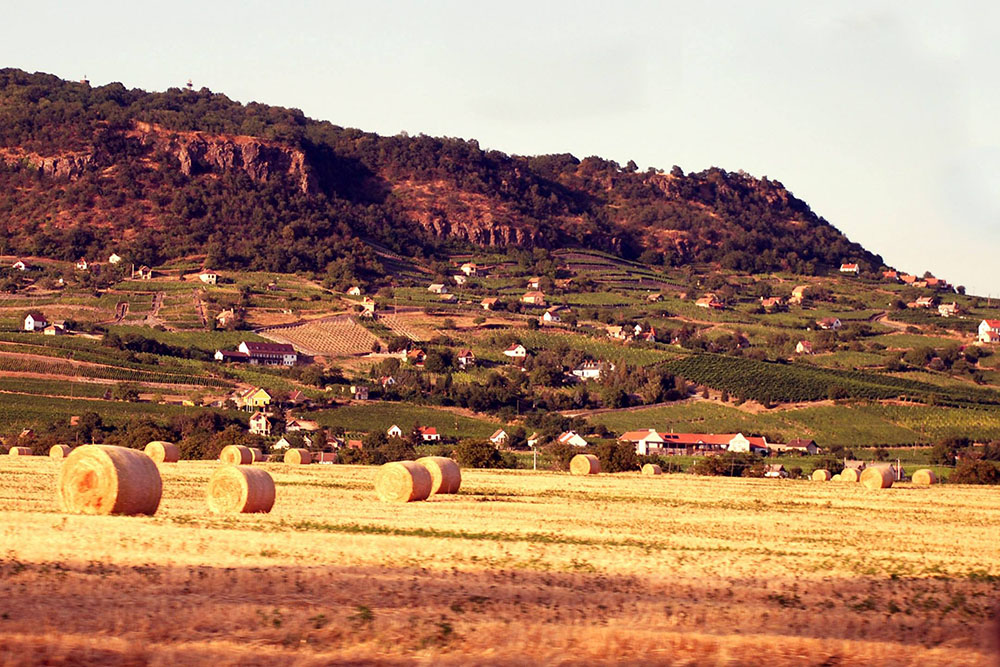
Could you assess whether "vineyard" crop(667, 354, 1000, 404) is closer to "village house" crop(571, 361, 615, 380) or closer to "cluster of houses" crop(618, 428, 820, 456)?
"village house" crop(571, 361, 615, 380)

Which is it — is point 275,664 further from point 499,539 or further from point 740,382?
point 740,382

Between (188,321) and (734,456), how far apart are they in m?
68.3

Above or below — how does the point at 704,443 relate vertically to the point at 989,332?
below

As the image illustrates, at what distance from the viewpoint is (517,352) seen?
115375 mm

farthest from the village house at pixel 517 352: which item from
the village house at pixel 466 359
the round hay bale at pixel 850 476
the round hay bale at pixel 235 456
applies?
the round hay bale at pixel 235 456

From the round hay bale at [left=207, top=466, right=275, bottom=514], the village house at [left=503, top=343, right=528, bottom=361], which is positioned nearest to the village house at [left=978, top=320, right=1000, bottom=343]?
the village house at [left=503, top=343, right=528, bottom=361]

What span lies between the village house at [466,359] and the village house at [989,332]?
216 feet

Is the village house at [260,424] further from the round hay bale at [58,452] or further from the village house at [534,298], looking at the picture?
the village house at [534,298]

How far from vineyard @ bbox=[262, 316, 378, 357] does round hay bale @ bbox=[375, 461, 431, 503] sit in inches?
3186

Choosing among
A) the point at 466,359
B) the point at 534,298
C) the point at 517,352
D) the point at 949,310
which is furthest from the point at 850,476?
the point at 949,310

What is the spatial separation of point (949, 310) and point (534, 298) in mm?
57965

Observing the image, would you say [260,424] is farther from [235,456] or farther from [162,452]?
[162,452]

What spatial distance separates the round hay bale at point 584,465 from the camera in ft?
169

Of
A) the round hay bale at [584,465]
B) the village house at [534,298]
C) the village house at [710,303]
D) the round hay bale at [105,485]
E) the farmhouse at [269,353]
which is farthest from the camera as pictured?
the village house at [710,303]
